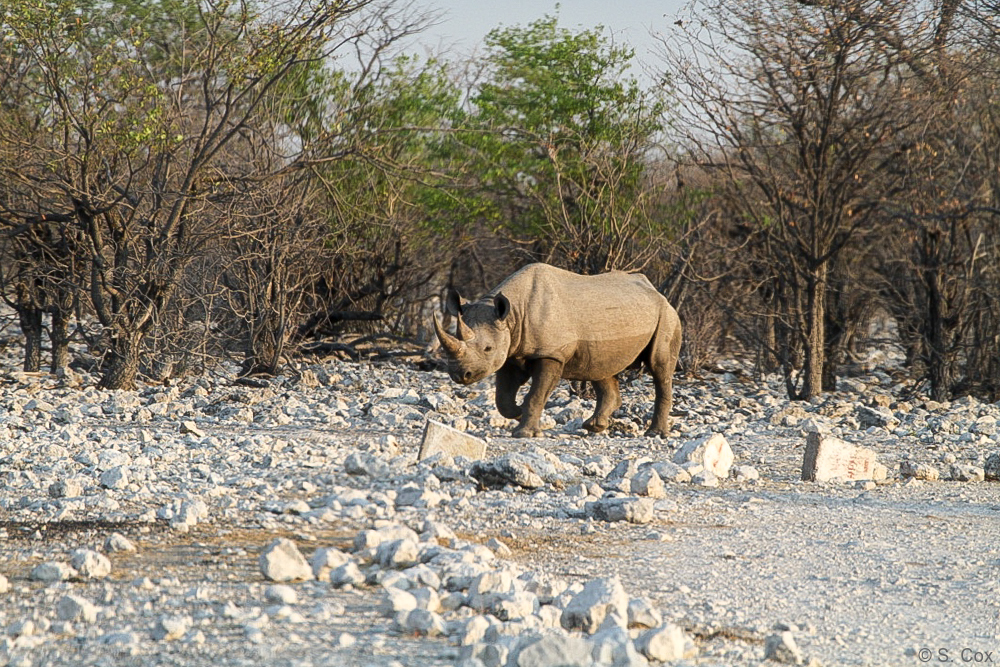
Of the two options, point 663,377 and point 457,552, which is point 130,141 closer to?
point 663,377

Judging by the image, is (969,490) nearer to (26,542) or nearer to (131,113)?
(26,542)

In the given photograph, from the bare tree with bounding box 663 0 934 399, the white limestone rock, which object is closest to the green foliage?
the bare tree with bounding box 663 0 934 399

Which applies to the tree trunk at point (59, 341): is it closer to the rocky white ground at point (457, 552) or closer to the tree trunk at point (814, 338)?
the rocky white ground at point (457, 552)

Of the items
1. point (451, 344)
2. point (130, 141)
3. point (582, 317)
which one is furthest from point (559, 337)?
point (130, 141)

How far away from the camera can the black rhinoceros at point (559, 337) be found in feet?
34.7

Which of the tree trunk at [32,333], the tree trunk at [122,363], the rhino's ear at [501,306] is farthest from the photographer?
the tree trunk at [32,333]

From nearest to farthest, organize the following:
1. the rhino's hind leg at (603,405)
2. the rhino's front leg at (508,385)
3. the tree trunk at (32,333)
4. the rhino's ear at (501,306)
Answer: the rhino's ear at (501,306), the rhino's front leg at (508,385), the rhino's hind leg at (603,405), the tree trunk at (32,333)

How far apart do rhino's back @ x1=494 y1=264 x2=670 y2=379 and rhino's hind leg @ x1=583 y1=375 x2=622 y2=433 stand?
213 mm

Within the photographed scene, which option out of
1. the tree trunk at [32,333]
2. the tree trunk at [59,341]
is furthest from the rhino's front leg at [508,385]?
the tree trunk at [32,333]

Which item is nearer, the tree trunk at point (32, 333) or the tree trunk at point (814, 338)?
the tree trunk at point (32, 333)

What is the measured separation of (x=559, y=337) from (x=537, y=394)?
0.58m

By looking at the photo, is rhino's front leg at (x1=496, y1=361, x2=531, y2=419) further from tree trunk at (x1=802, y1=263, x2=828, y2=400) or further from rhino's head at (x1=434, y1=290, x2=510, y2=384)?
tree trunk at (x1=802, y1=263, x2=828, y2=400)

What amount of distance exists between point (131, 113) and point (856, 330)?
48.1 ft

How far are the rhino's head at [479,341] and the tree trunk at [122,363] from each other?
13.5ft
